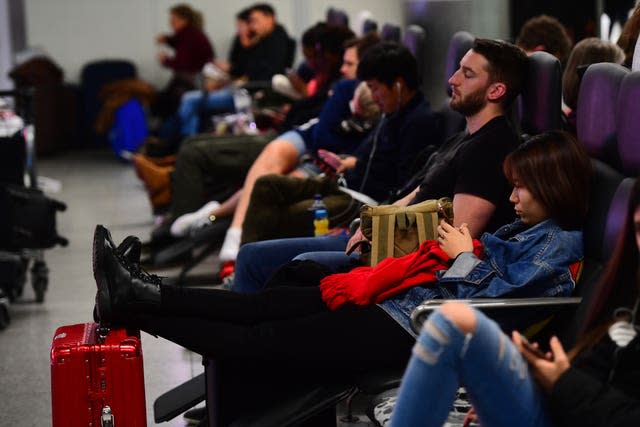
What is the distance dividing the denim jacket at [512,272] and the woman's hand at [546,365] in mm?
505

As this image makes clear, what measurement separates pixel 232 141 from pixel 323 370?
3.46 m

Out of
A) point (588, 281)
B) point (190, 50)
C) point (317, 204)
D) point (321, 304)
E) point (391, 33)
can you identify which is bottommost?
point (190, 50)

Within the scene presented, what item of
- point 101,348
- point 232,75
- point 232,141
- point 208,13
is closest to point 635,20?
point 101,348

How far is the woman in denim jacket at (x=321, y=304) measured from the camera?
8.78 ft

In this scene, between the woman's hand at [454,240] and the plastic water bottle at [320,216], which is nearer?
Answer: the woman's hand at [454,240]

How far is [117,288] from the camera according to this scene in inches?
111

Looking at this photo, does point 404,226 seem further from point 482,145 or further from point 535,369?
point 535,369

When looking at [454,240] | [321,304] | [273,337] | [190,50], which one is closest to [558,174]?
[454,240]

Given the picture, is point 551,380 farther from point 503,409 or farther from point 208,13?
point 208,13

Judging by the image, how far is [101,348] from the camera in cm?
293

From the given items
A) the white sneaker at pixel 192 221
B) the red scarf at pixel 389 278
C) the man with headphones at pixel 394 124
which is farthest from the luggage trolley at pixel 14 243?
the red scarf at pixel 389 278

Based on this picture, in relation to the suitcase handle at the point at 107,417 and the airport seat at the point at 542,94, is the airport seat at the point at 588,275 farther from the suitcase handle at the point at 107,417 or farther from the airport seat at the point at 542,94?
the suitcase handle at the point at 107,417

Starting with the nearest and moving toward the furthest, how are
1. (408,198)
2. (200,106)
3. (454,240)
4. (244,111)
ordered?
(454,240) → (408,198) → (244,111) → (200,106)

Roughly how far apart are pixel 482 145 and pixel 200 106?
18.9 feet
